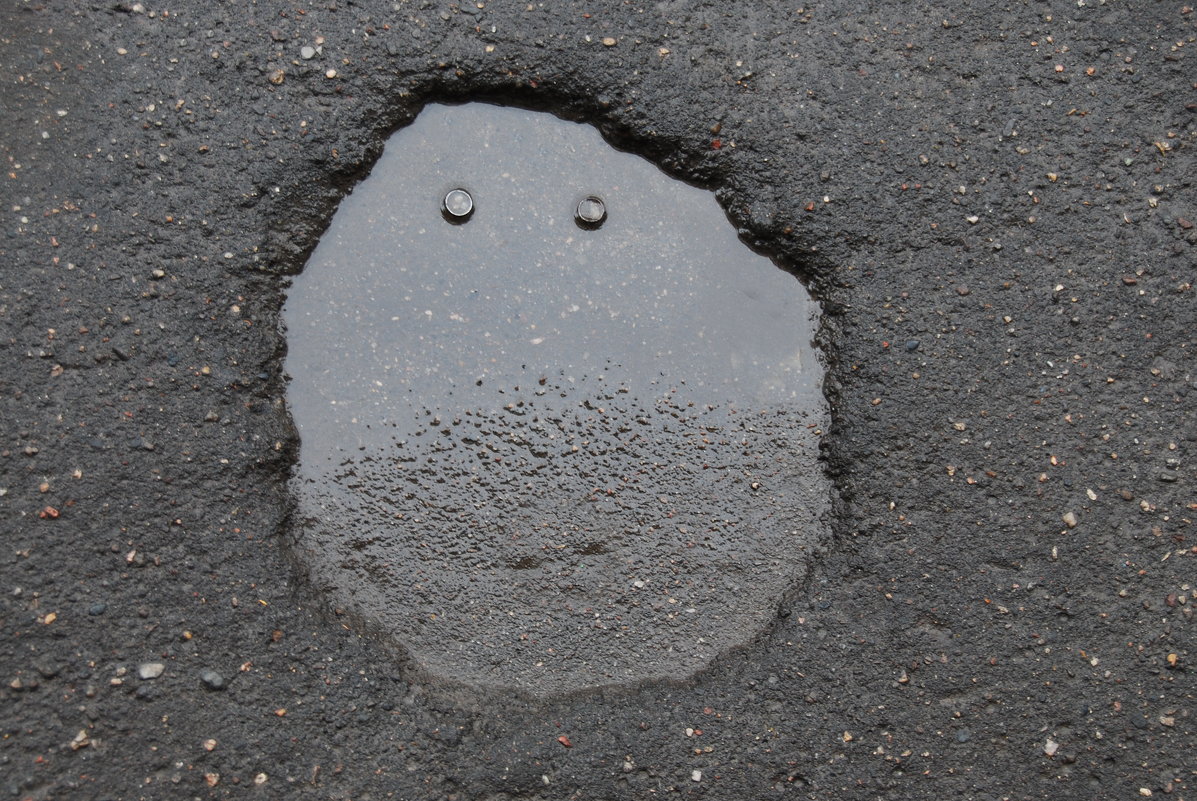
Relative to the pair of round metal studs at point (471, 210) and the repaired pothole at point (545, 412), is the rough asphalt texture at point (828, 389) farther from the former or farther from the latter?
the pair of round metal studs at point (471, 210)

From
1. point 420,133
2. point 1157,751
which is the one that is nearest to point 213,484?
point 420,133

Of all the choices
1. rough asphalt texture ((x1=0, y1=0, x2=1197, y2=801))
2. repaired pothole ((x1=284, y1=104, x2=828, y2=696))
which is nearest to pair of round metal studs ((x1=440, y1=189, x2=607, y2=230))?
repaired pothole ((x1=284, y1=104, x2=828, y2=696))

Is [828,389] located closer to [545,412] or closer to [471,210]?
[545,412]

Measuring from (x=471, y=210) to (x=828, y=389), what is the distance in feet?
4.22

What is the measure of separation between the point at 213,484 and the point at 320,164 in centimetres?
102

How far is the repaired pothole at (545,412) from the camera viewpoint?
97.3 inches

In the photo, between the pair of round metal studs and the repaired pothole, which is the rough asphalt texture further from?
the pair of round metal studs

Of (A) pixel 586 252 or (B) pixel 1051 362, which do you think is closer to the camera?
(B) pixel 1051 362

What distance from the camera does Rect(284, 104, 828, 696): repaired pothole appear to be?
2.47 meters

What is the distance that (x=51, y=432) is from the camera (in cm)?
227

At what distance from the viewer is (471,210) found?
8.50 feet

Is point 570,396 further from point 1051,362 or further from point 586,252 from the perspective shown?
point 1051,362

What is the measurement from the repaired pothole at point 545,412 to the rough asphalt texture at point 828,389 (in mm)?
104

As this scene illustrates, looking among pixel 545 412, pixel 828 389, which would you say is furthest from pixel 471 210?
pixel 828 389
